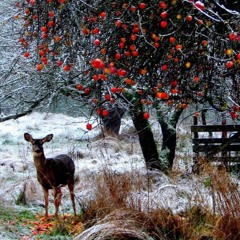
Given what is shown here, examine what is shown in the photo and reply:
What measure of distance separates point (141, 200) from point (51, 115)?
17219mm

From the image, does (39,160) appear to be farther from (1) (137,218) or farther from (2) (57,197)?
(1) (137,218)

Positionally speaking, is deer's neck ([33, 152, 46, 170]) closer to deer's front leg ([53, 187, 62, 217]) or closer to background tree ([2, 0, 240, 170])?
deer's front leg ([53, 187, 62, 217])

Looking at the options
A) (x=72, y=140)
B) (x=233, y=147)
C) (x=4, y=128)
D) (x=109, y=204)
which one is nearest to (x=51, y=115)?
(x=4, y=128)

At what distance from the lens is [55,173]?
21.1 feet

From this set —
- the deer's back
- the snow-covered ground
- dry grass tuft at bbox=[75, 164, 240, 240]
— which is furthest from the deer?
dry grass tuft at bbox=[75, 164, 240, 240]

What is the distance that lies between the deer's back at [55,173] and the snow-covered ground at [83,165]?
31 centimetres

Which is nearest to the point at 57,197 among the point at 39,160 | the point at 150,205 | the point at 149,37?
the point at 39,160

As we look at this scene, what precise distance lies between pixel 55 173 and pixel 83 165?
15.2 feet

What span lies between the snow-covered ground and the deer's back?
31 centimetres

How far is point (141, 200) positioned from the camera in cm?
543

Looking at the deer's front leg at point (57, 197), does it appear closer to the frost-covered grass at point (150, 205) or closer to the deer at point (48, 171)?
the deer at point (48, 171)

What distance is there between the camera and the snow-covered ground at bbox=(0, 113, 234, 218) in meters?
5.73

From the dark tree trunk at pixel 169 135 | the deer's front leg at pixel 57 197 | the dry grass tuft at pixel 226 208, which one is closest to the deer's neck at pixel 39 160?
the deer's front leg at pixel 57 197

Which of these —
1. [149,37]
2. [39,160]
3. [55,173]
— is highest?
[149,37]
